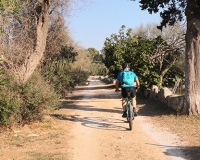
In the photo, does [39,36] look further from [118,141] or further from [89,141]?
[118,141]

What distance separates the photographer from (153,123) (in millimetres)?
10758

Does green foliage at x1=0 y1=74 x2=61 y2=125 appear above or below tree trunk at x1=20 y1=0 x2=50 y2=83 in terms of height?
below

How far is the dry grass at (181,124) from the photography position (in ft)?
23.6

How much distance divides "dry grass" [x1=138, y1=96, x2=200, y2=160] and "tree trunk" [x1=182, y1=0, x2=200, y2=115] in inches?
26.2

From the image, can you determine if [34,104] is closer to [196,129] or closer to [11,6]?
[11,6]

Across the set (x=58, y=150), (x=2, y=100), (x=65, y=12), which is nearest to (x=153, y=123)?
(x=58, y=150)

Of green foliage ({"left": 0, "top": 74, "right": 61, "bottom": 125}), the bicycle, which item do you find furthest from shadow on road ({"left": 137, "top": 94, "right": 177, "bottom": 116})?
green foliage ({"left": 0, "top": 74, "right": 61, "bottom": 125})

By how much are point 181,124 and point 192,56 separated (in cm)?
280

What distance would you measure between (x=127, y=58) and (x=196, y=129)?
41.9ft

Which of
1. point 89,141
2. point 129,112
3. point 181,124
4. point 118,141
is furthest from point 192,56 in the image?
point 89,141

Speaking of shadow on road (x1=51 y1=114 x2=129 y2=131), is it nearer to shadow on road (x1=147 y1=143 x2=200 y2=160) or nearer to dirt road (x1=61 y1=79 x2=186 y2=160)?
dirt road (x1=61 y1=79 x2=186 y2=160)

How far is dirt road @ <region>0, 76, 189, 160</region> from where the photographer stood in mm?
6953

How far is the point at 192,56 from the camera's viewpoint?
11352 millimetres

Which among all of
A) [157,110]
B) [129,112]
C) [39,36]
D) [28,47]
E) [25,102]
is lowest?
[157,110]
